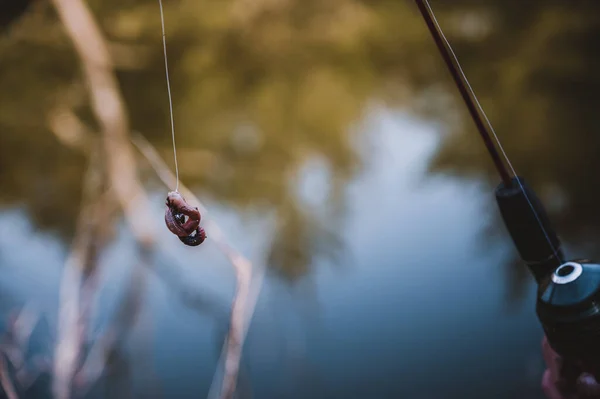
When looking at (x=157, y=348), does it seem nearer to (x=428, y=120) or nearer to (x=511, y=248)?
(x=511, y=248)

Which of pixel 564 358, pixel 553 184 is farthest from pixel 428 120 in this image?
pixel 564 358

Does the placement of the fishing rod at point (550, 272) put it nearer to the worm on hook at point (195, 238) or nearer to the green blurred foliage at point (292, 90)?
the worm on hook at point (195, 238)

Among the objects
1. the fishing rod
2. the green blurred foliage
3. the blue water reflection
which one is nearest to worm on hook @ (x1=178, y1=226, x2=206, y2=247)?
the fishing rod

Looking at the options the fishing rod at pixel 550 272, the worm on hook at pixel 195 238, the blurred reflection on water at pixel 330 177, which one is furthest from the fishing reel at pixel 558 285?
the blurred reflection on water at pixel 330 177

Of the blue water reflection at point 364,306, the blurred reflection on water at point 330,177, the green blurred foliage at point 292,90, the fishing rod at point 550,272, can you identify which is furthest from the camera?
the green blurred foliage at point 292,90

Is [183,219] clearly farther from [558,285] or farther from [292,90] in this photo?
[292,90]

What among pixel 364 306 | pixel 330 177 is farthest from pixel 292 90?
pixel 364 306
